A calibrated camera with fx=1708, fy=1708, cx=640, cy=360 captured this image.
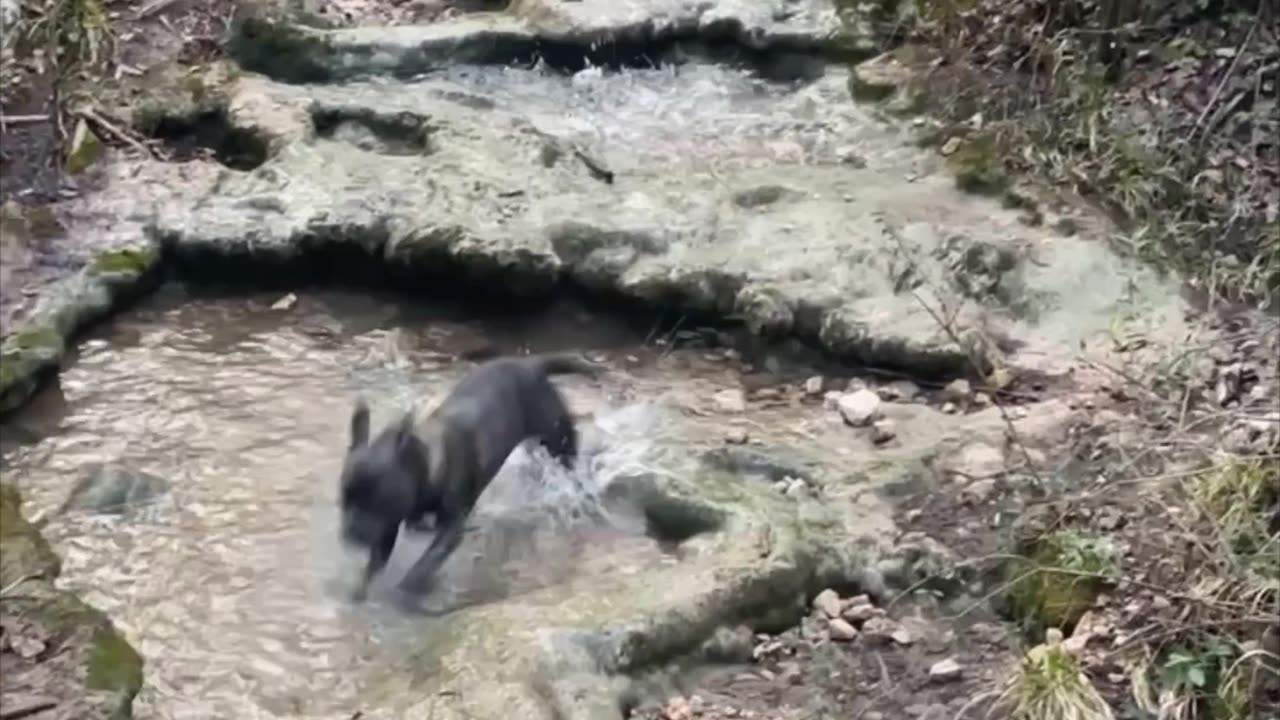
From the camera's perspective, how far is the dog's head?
18.2 feet

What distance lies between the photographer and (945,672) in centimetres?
516

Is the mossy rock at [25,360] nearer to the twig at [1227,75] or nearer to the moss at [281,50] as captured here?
the moss at [281,50]

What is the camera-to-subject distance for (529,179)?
8398 millimetres

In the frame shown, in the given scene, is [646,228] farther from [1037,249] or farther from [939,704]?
[939,704]

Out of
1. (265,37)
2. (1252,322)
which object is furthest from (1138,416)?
(265,37)

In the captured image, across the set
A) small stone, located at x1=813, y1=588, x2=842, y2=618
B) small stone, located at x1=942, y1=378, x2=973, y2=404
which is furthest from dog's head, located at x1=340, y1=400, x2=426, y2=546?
small stone, located at x1=942, y1=378, x2=973, y2=404

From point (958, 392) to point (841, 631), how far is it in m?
1.75

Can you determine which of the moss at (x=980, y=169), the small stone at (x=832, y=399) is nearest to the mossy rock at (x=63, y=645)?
the small stone at (x=832, y=399)

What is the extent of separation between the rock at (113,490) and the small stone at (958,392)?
3047mm

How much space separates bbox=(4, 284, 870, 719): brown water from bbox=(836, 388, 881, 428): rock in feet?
0.74

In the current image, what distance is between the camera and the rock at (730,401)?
695 centimetres

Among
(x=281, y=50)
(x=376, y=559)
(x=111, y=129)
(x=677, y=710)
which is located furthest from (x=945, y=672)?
(x=281, y=50)

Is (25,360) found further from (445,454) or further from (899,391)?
(899,391)

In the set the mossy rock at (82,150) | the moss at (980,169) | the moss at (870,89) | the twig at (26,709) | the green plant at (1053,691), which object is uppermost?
the twig at (26,709)
